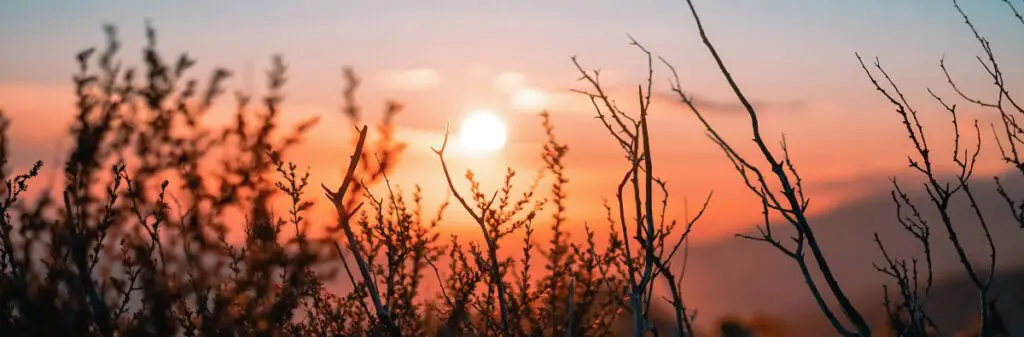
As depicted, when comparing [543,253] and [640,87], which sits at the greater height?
[543,253]

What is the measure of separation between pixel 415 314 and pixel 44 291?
3.56 meters

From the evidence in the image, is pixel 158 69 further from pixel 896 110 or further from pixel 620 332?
pixel 620 332

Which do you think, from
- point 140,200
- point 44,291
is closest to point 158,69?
point 140,200

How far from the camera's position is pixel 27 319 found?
332 cm

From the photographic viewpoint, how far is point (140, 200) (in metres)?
4.39

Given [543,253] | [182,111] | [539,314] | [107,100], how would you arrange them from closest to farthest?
[107,100]
[182,111]
[539,314]
[543,253]

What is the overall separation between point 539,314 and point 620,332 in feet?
3.60

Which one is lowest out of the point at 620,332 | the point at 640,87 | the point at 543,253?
the point at 640,87

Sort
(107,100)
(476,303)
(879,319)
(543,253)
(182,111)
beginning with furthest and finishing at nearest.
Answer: (879,319) → (543,253) → (476,303) → (182,111) → (107,100)

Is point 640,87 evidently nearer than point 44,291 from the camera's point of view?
Yes

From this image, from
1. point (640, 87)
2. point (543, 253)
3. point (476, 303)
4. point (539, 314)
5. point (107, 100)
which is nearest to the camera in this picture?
point (640, 87)

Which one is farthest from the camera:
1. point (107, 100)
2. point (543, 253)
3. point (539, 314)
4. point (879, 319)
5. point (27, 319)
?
point (879, 319)

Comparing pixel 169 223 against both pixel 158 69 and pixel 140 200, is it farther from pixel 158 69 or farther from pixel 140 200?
pixel 158 69

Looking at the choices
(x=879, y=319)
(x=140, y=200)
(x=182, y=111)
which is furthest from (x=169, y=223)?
(x=879, y=319)
